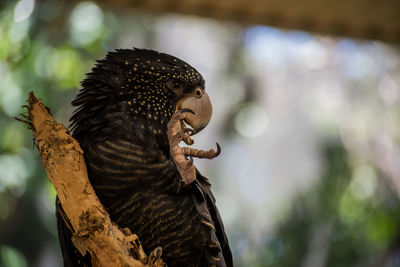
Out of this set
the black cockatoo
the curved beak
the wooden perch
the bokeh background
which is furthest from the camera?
the bokeh background

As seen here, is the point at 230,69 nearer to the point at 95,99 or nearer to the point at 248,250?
the point at 248,250

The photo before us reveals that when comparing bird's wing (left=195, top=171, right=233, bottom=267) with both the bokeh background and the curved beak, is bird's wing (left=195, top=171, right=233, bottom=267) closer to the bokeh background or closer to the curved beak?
the curved beak

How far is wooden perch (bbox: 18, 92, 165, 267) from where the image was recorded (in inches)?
47.1

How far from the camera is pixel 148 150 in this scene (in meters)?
1.37

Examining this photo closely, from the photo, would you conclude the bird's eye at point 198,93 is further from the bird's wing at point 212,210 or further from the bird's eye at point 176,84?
the bird's wing at point 212,210

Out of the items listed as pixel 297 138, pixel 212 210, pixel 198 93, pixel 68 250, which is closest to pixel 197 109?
pixel 198 93

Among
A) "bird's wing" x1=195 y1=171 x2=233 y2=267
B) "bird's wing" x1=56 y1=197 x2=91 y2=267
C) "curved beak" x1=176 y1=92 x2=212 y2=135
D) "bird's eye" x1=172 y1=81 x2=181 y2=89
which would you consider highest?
"bird's eye" x1=172 y1=81 x2=181 y2=89

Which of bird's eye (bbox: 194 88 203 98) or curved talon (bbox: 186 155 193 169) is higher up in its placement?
bird's eye (bbox: 194 88 203 98)

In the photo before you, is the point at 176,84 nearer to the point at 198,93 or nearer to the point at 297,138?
the point at 198,93

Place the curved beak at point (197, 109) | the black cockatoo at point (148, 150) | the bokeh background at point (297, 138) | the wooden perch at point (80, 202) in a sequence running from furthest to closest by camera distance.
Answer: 1. the bokeh background at point (297, 138)
2. the curved beak at point (197, 109)
3. the black cockatoo at point (148, 150)
4. the wooden perch at point (80, 202)

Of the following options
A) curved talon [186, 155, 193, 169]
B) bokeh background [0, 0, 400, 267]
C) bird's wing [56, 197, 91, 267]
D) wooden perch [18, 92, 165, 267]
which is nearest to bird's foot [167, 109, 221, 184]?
curved talon [186, 155, 193, 169]

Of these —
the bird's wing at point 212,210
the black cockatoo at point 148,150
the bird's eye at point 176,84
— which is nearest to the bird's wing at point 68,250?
the black cockatoo at point 148,150

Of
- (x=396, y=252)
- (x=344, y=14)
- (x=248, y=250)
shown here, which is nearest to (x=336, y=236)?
(x=396, y=252)

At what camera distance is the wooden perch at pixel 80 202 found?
120 cm
